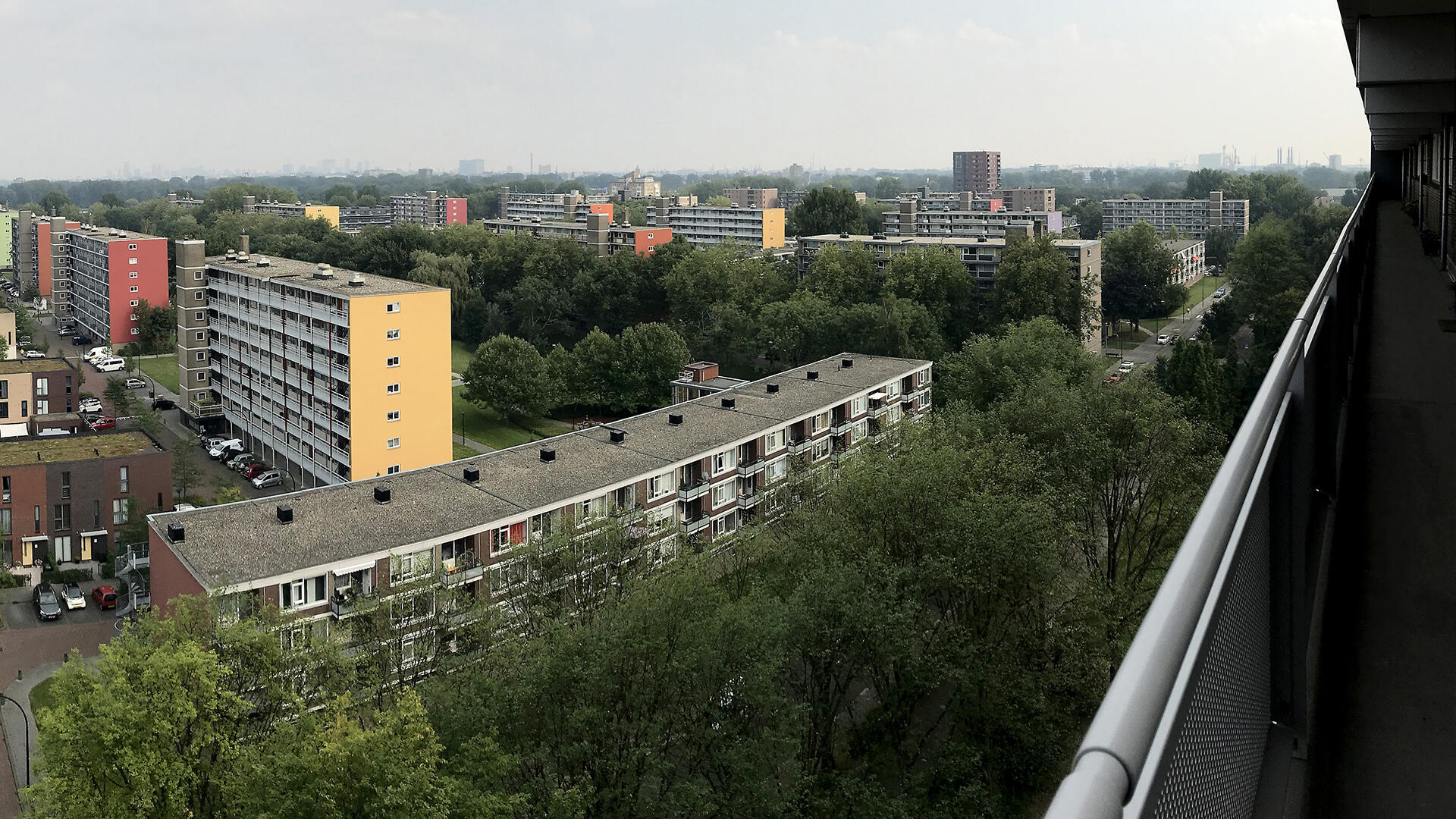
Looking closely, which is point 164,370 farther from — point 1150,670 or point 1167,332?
point 1150,670

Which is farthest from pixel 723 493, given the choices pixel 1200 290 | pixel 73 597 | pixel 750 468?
pixel 1200 290

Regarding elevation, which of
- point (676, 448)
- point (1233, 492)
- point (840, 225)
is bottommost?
point (676, 448)

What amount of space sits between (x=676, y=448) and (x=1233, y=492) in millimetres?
15797

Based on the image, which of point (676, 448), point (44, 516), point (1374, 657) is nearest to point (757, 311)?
point (676, 448)

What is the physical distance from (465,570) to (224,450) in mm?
16557

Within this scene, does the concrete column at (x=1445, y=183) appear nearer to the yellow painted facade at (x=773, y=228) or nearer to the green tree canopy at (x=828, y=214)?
the green tree canopy at (x=828, y=214)

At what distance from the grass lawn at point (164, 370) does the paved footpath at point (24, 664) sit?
1926 centimetres

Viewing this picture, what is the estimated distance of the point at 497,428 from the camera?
30500 mm

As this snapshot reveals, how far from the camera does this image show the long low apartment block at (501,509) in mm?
12078

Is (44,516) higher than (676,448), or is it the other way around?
(676,448)

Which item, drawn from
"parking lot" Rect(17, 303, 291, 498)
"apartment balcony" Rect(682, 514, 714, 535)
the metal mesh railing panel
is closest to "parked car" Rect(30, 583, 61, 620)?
"parking lot" Rect(17, 303, 291, 498)

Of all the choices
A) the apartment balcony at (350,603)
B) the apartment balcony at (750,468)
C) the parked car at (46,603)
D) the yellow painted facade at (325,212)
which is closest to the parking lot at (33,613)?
the parked car at (46,603)

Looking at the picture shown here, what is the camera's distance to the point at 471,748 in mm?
8242

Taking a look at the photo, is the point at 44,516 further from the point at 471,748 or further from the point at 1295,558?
the point at 1295,558
